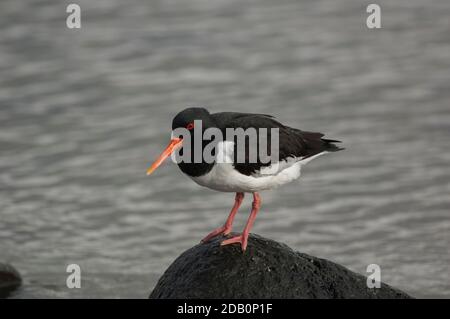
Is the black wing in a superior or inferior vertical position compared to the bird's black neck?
superior

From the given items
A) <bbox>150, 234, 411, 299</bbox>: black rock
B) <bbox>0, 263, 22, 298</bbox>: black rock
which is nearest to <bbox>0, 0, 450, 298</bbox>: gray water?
<bbox>0, 263, 22, 298</bbox>: black rock

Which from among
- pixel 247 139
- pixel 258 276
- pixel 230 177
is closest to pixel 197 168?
pixel 230 177

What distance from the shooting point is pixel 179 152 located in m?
6.95

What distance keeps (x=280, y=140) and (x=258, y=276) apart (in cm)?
112

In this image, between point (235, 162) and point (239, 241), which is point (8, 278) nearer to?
point (239, 241)

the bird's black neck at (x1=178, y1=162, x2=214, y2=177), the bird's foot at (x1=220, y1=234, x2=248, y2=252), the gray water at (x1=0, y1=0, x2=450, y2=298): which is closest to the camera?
the bird's black neck at (x1=178, y1=162, x2=214, y2=177)

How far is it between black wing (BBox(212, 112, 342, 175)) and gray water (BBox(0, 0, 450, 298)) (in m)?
2.89

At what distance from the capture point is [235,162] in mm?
6926

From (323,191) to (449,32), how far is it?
559cm

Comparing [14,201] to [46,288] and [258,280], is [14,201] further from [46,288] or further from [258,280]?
[258,280]

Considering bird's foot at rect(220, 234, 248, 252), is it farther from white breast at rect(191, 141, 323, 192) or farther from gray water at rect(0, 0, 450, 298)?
gray water at rect(0, 0, 450, 298)

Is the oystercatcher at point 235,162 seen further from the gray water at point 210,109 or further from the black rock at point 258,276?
the gray water at point 210,109

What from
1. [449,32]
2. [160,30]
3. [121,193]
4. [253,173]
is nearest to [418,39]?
[449,32]

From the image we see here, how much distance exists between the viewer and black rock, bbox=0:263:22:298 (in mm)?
10219
